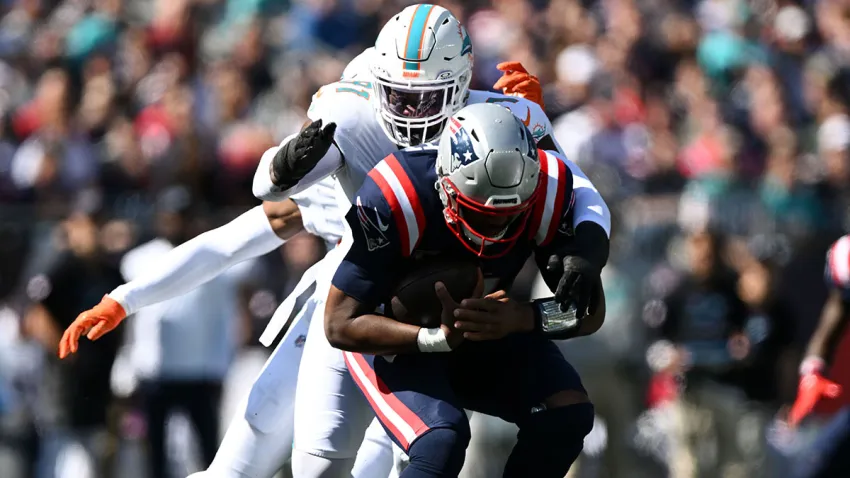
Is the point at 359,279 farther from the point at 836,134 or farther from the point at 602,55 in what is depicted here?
the point at 602,55

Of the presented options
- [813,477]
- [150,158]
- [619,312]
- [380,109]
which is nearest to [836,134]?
[619,312]

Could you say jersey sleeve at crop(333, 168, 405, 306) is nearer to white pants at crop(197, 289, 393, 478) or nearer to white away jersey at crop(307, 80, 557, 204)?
white away jersey at crop(307, 80, 557, 204)

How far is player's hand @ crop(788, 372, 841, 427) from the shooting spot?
7.07 m

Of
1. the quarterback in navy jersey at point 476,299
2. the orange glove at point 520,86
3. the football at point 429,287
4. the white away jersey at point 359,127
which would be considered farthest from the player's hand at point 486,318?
the orange glove at point 520,86

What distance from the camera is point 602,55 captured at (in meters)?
11.3

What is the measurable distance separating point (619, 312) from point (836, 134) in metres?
1.90

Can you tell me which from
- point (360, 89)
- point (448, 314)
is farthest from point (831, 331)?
point (448, 314)

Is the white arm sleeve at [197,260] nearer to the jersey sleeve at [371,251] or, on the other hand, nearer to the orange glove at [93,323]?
the orange glove at [93,323]

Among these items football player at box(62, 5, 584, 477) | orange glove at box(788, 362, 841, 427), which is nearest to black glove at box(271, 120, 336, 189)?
football player at box(62, 5, 584, 477)

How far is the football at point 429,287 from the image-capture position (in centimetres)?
479

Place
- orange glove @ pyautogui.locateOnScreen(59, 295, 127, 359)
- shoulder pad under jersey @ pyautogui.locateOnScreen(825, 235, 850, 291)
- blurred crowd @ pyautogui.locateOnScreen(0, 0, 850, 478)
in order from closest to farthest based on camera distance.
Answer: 1. orange glove @ pyautogui.locateOnScreen(59, 295, 127, 359)
2. shoulder pad under jersey @ pyautogui.locateOnScreen(825, 235, 850, 291)
3. blurred crowd @ pyautogui.locateOnScreen(0, 0, 850, 478)

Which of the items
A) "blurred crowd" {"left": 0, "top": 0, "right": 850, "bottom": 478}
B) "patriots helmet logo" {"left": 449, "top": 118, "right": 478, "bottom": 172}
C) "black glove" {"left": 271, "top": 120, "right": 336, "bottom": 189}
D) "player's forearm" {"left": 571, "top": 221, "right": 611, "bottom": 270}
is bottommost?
"blurred crowd" {"left": 0, "top": 0, "right": 850, "bottom": 478}

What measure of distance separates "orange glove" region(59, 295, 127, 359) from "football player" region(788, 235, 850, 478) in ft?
10.5

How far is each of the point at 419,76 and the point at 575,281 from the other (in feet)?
3.29
